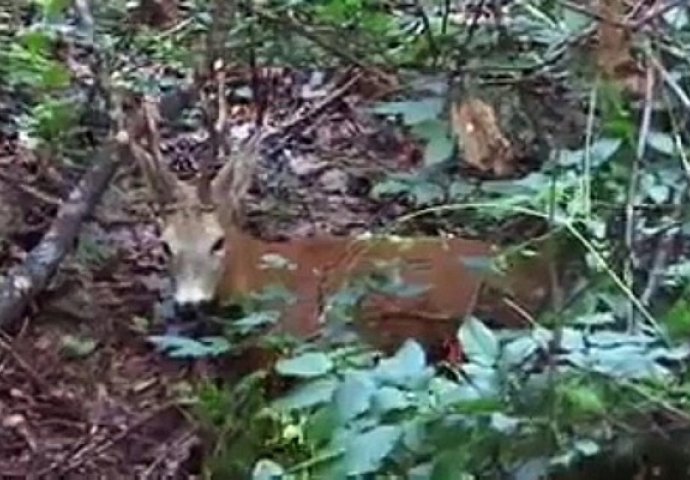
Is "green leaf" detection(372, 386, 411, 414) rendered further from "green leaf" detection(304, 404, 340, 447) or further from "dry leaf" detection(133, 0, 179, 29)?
"dry leaf" detection(133, 0, 179, 29)

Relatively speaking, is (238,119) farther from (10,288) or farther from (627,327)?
(627,327)

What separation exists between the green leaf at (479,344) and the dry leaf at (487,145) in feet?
5.93

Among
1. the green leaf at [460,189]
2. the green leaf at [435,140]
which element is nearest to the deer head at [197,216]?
the green leaf at [460,189]

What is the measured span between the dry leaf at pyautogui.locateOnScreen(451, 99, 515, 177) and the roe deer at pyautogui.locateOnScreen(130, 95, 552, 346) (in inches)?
9.9

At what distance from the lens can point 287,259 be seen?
382cm

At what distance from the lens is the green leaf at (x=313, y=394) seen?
1.90m

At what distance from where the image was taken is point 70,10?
184 inches

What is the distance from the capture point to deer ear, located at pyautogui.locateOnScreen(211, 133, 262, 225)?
4.02 meters

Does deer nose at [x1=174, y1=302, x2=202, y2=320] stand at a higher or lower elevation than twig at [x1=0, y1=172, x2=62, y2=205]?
lower

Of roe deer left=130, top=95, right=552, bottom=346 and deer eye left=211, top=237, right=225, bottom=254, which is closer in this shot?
roe deer left=130, top=95, right=552, bottom=346

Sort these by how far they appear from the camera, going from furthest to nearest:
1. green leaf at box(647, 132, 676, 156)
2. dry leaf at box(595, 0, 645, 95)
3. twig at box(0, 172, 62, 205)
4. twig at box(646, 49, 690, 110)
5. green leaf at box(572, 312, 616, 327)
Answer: twig at box(0, 172, 62, 205), dry leaf at box(595, 0, 645, 95), green leaf at box(647, 132, 676, 156), twig at box(646, 49, 690, 110), green leaf at box(572, 312, 616, 327)

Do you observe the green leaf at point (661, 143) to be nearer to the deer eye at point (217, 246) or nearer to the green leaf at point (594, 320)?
the green leaf at point (594, 320)

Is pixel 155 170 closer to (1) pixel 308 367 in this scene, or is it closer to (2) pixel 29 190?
(2) pixel 29 190

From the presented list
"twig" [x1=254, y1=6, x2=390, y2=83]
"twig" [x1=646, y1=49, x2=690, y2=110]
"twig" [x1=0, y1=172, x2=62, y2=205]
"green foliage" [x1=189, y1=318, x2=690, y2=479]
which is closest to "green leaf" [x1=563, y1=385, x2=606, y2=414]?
"green foliage" [x1=189, y1=318, x2=690, y2=479]
